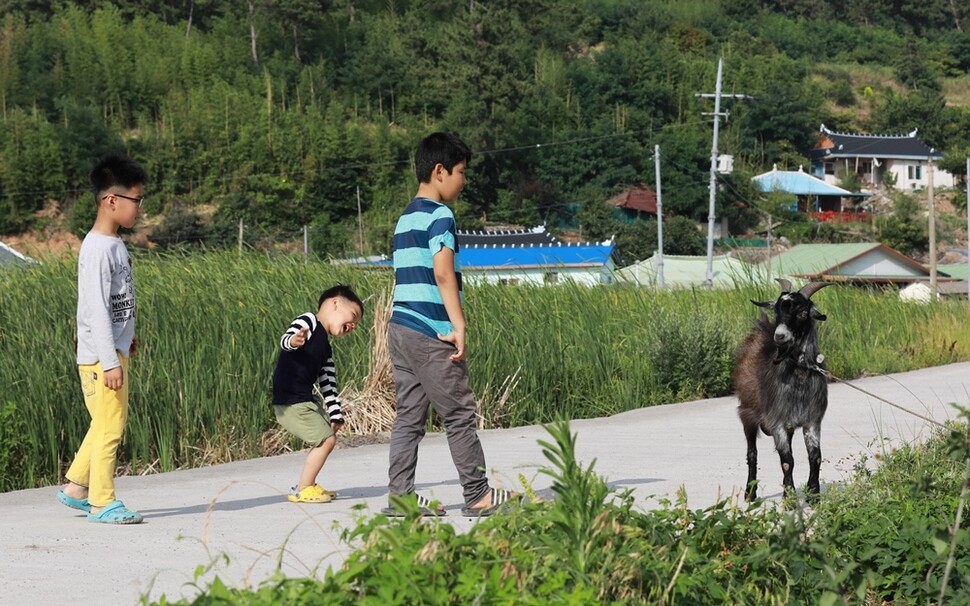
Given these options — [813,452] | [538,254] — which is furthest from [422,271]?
[538,254]

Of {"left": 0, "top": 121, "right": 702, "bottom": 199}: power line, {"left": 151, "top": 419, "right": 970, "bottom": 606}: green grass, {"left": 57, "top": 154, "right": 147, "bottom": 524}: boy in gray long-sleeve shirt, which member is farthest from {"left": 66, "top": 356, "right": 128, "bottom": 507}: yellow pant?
{"left": 0, "top": 121, "right": 702, "bottom": 199}: power line

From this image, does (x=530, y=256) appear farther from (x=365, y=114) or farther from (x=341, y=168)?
(x=365, y=114)

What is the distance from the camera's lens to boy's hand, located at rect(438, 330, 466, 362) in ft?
24.3

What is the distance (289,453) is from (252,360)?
3.39 feet

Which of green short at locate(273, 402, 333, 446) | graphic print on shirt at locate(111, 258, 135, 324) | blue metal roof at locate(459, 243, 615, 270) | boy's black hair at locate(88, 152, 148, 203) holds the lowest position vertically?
blue metal roof at locate(459, 243, 615, 270)

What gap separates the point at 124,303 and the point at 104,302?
0.24 meters

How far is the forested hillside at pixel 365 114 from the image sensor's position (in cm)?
6856

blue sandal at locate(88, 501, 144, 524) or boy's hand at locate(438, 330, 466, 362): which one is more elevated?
boy's hand at locate(438, 330, 466, 362)

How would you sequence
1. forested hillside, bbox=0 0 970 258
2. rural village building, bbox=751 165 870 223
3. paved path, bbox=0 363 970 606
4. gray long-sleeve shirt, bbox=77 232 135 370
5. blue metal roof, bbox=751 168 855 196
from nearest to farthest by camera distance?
paved path, bbox=0 363 970 606 → gray long-sleeve shirt, bbox=77 232 135 370 → forested hillside, bbox=0 0 970 258 → blue metal roof, bbox=751 168 855 196 → rural village building, bbox=751 165 870 223

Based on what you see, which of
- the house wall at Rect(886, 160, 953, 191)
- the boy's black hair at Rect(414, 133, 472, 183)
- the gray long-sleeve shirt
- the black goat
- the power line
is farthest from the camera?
the house wall at Rect(886, 160, 953, 191)

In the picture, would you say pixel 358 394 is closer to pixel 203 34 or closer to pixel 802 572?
pixel 802 572

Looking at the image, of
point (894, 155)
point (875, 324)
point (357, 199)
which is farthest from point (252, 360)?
point (894, 155)

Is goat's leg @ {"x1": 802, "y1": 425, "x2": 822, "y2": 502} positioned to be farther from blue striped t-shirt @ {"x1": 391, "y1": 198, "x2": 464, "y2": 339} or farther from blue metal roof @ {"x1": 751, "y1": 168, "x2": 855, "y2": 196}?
blue metal roof @ {"x1": 751, "y1": 168, "x2": 855, "y2": 196}

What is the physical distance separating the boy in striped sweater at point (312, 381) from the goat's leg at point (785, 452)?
268 cm
